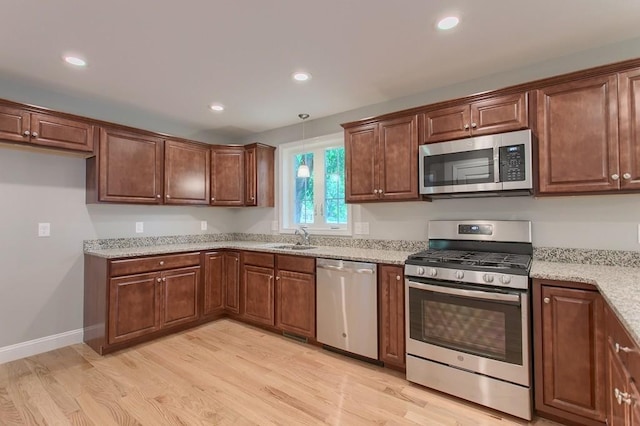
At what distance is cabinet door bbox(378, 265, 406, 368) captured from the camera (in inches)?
101

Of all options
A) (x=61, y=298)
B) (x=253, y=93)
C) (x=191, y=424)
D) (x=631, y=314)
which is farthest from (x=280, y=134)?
(x=631, y=314)

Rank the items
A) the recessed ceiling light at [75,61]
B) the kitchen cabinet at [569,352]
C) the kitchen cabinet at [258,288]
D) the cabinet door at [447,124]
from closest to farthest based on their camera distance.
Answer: the kitchen cabinet at [569,352] < the recessed ceiling light at [75,61] < the cabinet door at [447,124] < the kitchen cabinet at [258,288]

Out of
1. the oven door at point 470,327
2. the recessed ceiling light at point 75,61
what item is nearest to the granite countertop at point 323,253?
the oven door at point 470,327

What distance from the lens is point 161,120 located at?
156 inches

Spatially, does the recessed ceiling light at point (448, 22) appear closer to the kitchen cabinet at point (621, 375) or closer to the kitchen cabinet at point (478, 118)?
the kitchen cabinet at point (478, 118)

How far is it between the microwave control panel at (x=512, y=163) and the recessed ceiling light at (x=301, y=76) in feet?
5.43

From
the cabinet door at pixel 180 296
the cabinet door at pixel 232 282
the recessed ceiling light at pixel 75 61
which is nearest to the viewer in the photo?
the recessed ceiling light at pixel 75 61

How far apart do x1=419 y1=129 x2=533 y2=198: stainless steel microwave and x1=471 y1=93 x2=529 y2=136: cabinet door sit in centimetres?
7

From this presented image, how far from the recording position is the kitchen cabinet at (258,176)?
422 centimetres

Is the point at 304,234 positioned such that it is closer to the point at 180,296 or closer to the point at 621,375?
the point at 180,296

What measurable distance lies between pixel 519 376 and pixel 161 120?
171 inches

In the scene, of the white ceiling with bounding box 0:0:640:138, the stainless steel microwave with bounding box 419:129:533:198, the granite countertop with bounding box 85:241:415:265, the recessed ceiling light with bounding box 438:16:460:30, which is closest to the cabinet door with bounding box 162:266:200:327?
the granite countertop with bounding box 85:241:415:265

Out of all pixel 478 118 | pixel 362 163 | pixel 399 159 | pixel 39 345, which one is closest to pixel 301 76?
pixel 362 163

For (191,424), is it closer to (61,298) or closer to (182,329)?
(182,329)
